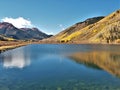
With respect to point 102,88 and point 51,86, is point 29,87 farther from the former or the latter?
point 102,88

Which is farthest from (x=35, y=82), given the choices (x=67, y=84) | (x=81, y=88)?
(x=81, y=88)

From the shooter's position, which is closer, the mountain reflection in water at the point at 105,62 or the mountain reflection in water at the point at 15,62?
the mountain reflection in water at the point at 105,62

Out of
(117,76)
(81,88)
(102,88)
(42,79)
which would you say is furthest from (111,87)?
(42,79)

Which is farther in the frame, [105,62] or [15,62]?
[15,62]

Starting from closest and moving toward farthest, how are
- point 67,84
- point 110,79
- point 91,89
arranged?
point 91,89
point 67,84
point 110,79

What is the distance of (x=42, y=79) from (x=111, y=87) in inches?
539

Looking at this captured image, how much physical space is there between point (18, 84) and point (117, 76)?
1975 cm

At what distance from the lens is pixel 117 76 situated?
46625mm

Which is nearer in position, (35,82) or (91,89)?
(91,89)

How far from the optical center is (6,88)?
1419 inches

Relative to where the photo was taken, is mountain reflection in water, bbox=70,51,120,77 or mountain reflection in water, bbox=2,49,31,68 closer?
mountain reflection in water, bbox=70,51,120,77

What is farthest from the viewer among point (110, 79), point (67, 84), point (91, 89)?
point (110, 79)

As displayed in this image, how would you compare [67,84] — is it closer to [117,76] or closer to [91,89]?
[91,89]

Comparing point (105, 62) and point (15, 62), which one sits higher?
point (15, 62)
